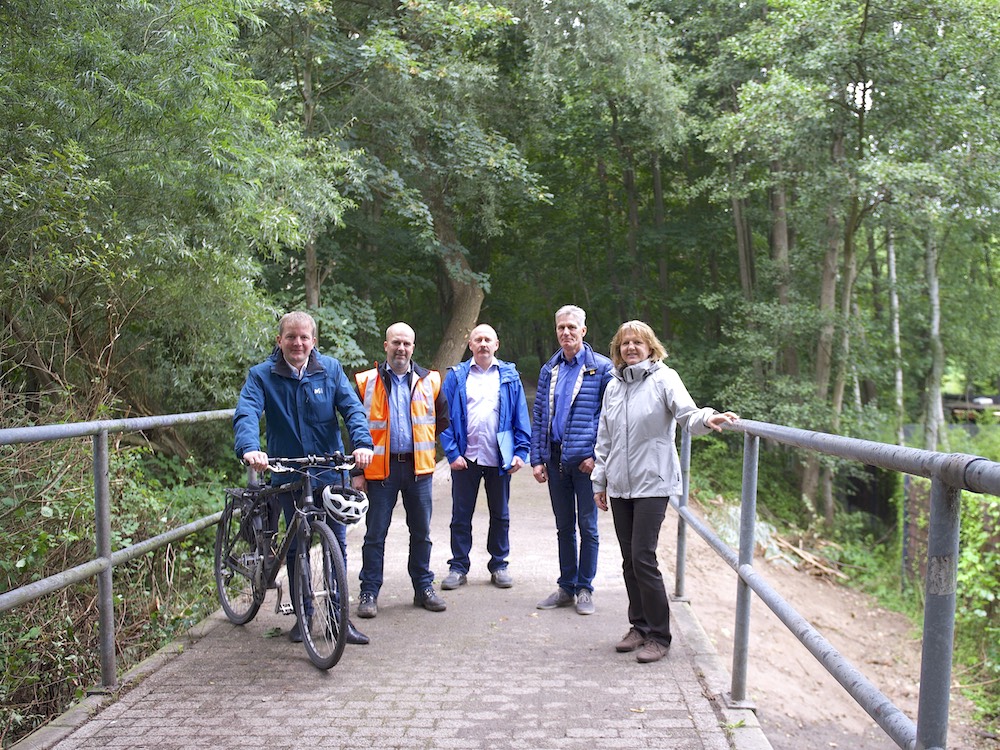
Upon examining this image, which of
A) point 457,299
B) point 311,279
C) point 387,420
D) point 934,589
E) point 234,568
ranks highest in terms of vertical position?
point 311,279

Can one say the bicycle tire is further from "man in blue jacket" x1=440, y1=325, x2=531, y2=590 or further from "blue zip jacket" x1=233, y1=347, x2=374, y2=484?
"man in blue jacket" x1=440, y1=325, x2=531, y2=590

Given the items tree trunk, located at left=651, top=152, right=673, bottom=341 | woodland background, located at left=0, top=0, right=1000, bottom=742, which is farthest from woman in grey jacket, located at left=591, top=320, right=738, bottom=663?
tree trunk, located at left=651, top=152, right=673, bottom=341

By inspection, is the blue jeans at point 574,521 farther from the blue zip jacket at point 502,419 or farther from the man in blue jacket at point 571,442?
the blue zip jacket at point 502,419

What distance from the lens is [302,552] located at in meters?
4.67

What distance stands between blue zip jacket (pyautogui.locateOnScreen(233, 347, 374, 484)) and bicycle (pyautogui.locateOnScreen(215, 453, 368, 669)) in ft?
0.64

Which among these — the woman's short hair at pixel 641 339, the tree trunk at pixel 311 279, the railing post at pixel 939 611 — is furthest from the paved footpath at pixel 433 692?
the tree trunk at pixel 311 279

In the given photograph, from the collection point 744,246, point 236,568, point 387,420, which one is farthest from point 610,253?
point 236,568

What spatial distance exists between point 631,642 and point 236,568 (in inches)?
91.8

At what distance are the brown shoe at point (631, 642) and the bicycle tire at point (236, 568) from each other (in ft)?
6.67

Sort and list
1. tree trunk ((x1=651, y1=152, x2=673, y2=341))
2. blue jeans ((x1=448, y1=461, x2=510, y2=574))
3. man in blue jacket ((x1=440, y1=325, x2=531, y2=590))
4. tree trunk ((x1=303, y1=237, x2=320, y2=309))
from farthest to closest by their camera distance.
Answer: tree trunk ((x1=651, y1=152, x2=673, y2=341)), tree trunk ((x1=303, y1=237, x2=320, y2=309)), blue jeans ((x1=448, y1=461, x2=510, y2=574)), man in blue jacket ((x1=440, y1=325, x2=531, y2=590))

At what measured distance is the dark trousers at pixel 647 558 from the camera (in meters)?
4.69

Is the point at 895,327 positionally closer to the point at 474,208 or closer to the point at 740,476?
the point at 740,476

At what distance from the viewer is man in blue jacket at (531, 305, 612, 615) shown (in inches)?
221

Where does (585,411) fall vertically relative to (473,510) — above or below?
above
